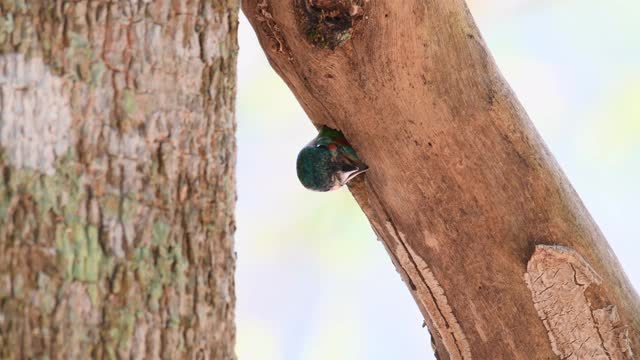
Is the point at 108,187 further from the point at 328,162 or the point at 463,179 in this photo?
the point at 463,179

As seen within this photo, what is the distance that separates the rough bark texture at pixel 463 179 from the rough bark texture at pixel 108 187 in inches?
24.3

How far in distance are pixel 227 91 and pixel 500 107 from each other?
0.77 m

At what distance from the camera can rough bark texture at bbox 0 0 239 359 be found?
3.66 feet

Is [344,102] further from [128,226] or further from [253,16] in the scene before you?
[128,226]

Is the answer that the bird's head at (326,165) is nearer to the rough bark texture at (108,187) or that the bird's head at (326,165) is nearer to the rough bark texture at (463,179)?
the rough bark texture at (463,179)

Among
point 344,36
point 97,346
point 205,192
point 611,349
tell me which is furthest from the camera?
point 611,349

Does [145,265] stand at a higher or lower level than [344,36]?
lower

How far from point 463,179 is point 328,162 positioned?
0.28 m

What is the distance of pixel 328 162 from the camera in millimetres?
1907

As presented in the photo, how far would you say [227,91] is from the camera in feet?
4.28

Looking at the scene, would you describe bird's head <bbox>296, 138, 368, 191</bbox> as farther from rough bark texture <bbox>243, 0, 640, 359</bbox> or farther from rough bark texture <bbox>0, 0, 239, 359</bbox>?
rough bark texture <bbox>0, 0, 239, 359</bbox>

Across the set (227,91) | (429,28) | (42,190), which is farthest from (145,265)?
(429,28)

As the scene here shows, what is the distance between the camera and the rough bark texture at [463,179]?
72.1 inches

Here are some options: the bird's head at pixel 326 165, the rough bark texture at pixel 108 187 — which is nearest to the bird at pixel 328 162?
the bird's head at pixel 326 165
